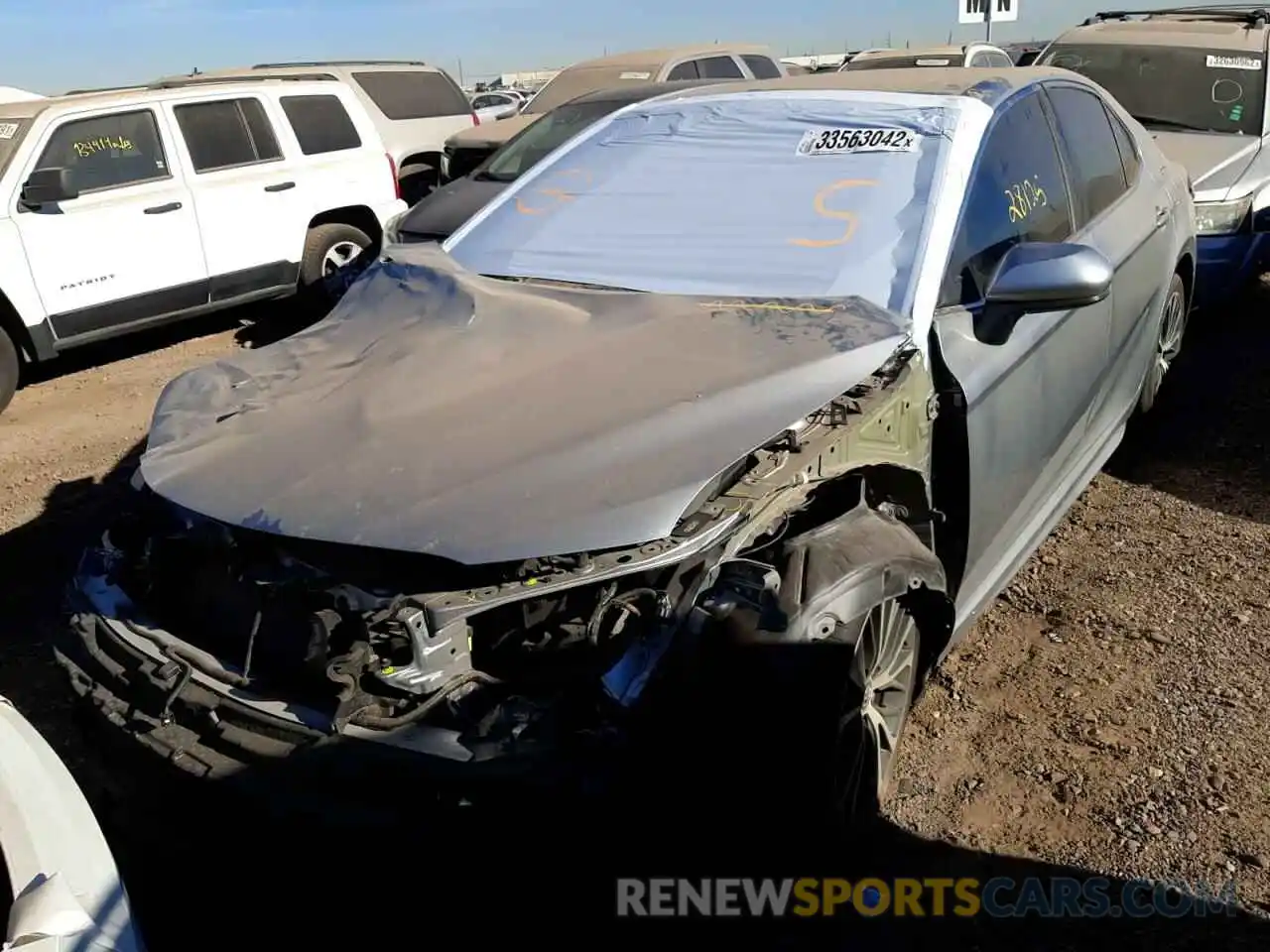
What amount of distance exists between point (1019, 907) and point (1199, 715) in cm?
95

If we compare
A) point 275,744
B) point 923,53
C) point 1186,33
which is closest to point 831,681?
point 275,744

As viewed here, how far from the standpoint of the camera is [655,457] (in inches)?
89.3

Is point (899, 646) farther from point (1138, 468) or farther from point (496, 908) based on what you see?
point (1138, 468)

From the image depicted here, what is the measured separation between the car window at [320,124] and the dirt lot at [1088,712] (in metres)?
4.25

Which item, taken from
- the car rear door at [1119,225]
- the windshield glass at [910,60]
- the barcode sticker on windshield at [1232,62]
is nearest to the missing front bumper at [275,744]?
the car rear door at [1119,225]

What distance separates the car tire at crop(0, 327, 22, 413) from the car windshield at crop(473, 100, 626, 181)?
131 inches

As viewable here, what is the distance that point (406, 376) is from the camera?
277 cm

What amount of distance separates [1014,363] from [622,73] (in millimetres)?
8546

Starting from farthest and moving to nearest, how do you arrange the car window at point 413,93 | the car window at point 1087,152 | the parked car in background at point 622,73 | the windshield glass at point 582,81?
the windshield glass at point 582,81 < the car window at point 413,93 < the parked car in background at point 622,73 < the car window at point 1087,152

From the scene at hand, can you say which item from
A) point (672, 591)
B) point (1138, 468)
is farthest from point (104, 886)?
point (1138, 468)

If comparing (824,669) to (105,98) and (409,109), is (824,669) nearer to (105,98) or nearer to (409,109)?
(105,98)

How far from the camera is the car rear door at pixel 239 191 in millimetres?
7570

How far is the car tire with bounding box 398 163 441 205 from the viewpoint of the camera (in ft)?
31.8

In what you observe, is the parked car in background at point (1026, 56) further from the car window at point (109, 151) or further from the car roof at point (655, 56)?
the car window at point (109, 151)
